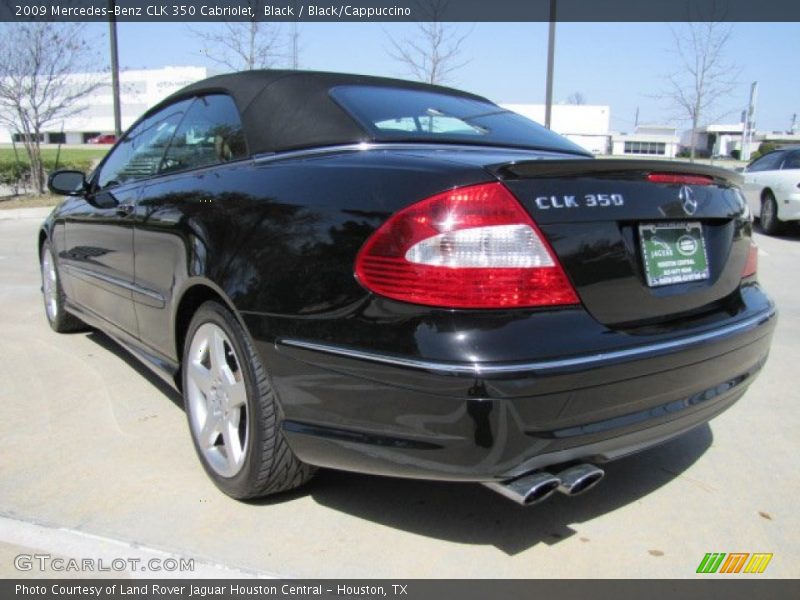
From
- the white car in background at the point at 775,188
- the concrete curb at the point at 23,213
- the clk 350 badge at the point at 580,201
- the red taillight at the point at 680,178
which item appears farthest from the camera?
the concrete curb at the point at 23,213

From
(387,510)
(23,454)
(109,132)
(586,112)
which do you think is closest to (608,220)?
(387,510)

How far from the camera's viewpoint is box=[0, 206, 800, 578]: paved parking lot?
2.26 meters

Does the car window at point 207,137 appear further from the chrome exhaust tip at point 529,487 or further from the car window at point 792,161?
the car window at point 792,161

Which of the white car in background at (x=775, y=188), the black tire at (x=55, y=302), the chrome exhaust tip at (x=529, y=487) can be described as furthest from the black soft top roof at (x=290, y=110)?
the white car in background at (x=775, y=188)

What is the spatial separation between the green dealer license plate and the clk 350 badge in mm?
140

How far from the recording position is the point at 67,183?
13.8 feet

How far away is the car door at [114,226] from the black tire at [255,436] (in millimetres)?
1021

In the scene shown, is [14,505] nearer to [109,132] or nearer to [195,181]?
[195,181]

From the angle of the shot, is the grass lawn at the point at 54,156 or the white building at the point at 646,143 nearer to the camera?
the grass lawn at the point at 54,156

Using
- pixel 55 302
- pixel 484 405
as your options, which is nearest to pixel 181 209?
pixel 484 405

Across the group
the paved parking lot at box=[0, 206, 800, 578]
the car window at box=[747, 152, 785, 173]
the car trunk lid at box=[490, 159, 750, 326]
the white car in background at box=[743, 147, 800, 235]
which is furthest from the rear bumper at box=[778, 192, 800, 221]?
the car trunk lid at box=[490, 159, 750, 326]

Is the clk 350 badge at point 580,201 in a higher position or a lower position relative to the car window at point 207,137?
lower

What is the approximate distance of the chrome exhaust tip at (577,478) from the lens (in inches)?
78.3
